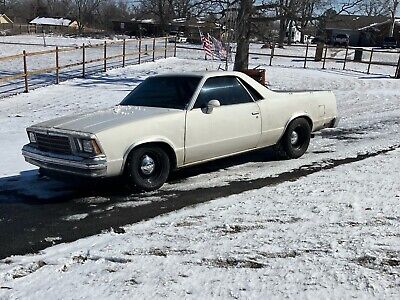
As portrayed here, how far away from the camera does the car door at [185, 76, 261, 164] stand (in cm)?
616

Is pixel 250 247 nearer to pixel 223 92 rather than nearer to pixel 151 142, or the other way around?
pixel 151 142

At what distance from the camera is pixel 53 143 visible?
573 cm

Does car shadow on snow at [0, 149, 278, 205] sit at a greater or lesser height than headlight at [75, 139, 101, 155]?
lesser

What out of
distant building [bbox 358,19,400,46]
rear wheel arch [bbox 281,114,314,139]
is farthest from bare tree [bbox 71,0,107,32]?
rear wheel arch [bbox 281,114,314,139]

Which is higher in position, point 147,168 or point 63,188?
point 147,168

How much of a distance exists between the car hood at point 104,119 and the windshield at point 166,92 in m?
0.19

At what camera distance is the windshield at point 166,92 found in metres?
6.33

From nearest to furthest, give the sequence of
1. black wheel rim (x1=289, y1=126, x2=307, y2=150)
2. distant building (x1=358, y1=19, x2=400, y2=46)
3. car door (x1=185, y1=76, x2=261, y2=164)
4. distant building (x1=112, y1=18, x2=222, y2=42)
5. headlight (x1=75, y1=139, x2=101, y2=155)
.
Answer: headlight (x1=75, y1=139, x2=101, y2=155)
car door (x1=185, y1=76, x2=261, y2=164)
black wheel rim (x1=289, y1=126, x2=307, y2=150)
distant building (x1=112, y1=18, x2=222, y2=42)
distant building (x1=358, y1=19, x2=400, y2=46)

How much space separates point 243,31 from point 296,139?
Answer: 12499 mm

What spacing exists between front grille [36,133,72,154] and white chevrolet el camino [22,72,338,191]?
0.04 feet

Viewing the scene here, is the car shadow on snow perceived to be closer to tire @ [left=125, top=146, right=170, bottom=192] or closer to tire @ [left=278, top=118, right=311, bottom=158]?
tire @ [left=125, top=146, right=170, bottom=192]

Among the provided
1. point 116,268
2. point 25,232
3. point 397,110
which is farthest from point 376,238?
point 397,110

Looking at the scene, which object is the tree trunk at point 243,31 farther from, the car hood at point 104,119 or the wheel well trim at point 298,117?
the car hood at point 104,119

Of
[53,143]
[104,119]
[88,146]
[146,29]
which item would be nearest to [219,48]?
[104,119]
